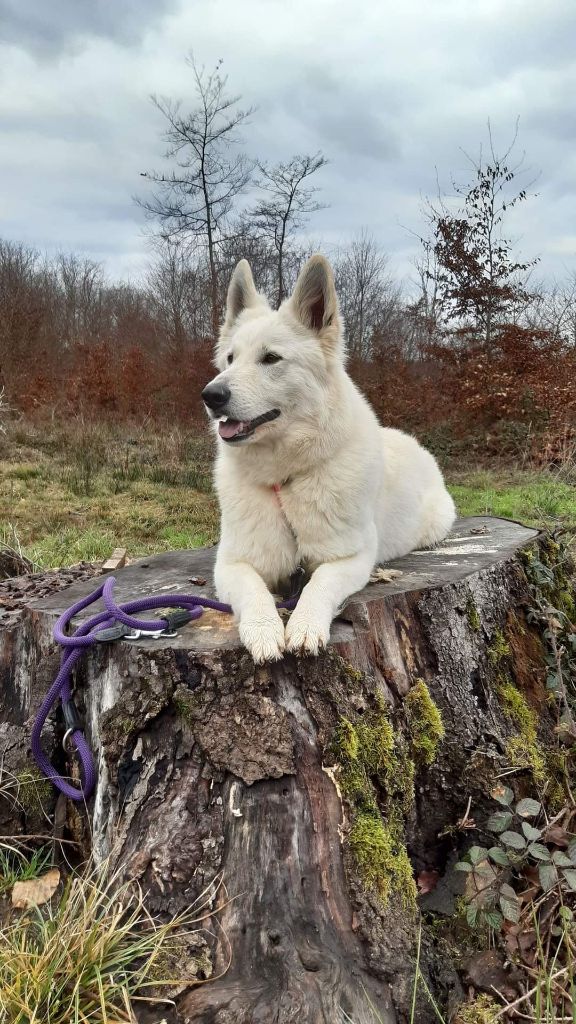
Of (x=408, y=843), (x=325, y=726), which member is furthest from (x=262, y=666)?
(x=408, y=843)

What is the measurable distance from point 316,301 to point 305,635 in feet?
5.36

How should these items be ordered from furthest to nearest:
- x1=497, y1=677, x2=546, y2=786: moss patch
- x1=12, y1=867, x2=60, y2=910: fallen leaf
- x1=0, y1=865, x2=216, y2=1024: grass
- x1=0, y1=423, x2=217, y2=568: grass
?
x1=0, y1=423, x2=217, y2=568: grass → x1=497, y1=677, x2=546, y2=786: moss patch → x1=12, y1=867, x2=60, y2=910: fallen leaf → x1=0, y1=865, x2=216, y2=1024: grass

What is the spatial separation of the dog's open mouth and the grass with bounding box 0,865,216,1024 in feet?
5.30

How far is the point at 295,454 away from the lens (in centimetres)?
268

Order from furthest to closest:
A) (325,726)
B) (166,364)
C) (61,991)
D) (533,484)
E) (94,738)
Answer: (166,364)
(533,484)
(94,738)
(325,726)
(61,991)

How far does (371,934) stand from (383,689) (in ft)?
2.41

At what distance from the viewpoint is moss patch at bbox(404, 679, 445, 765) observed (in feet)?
7.32

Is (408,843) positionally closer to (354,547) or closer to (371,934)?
(371,934)

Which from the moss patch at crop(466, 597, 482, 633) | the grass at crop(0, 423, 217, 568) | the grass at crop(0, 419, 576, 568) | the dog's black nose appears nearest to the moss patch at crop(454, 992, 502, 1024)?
the moss patch at crop(466, 597, 482, 633)

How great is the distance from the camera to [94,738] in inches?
88.5

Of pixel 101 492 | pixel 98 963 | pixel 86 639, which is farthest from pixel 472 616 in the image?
pixel 101 492

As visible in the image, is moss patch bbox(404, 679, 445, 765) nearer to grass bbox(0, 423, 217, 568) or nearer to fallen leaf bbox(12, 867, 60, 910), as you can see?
fallen leaf bbox(12, 867, 60, 910)

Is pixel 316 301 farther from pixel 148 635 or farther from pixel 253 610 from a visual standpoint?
pixel 148 635

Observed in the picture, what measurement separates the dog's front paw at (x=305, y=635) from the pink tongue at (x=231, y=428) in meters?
0.87
